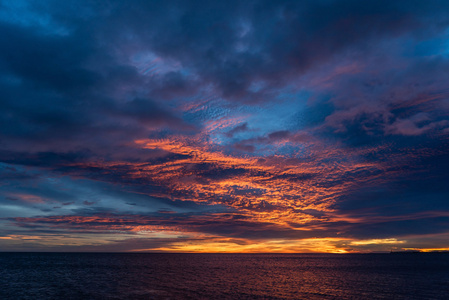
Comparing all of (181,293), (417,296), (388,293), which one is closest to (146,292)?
(181,293)

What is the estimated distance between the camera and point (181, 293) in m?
54.8

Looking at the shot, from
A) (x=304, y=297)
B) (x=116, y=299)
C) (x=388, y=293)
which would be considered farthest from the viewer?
(x=388, y=293)

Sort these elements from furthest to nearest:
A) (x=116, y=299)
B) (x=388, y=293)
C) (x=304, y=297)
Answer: (x=388, y=293) → (x=304, y=297) → (x=116, y=299)

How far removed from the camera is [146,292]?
55.2 metres

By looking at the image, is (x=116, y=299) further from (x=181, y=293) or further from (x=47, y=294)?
(x=47, y=294)

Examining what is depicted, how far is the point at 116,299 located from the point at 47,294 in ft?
Result: 54.0

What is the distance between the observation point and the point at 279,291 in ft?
196

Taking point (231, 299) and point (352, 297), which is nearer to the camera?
point (231, 299)

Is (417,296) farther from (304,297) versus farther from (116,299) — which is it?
(116,299)

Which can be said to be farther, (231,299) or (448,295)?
(448,295)

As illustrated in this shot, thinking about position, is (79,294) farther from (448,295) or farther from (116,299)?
(448,295)

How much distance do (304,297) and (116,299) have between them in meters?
35.1

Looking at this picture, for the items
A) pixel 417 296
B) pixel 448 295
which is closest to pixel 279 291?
pixel 417 296

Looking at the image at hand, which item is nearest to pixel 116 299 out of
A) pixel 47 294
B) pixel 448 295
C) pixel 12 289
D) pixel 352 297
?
pixel 47 294
